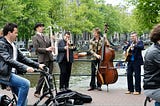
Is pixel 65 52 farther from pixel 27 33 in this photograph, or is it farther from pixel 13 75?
pixel 27 33

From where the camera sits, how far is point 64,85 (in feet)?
35.2

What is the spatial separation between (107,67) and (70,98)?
2.73 metres

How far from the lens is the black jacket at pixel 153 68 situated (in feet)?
16.8

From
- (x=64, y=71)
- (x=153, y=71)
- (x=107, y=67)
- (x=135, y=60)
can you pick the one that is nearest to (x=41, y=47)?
(x=64, y=71)

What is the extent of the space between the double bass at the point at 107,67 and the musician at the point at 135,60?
40 centimetres

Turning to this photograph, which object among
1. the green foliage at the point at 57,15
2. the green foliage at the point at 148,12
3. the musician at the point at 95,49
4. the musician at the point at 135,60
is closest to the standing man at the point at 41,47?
the musician at the point at 95,49

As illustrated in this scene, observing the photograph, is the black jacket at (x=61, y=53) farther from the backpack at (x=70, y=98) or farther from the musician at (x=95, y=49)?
the backpack at (x=70, y=98)

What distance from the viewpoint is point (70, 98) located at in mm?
7938

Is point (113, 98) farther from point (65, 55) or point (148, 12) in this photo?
point (148, 12)

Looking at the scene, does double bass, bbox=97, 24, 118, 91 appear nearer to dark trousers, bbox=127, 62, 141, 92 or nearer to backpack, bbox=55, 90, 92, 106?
dark trousers, bbox=127, 62, 141, 92

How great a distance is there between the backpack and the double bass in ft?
4.97

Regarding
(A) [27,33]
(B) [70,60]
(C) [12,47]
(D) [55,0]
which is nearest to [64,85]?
(B) [70,60]

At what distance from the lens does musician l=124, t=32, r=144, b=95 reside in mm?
10164

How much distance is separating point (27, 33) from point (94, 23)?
1974 cm
